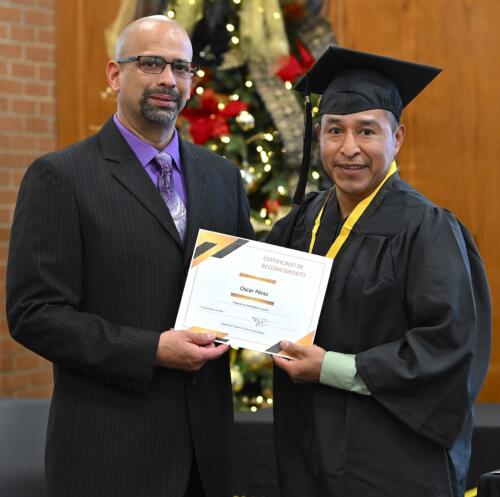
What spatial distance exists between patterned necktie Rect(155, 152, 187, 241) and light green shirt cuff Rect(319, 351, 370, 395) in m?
0.55

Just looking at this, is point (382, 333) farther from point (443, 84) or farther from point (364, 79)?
point (443, 84)

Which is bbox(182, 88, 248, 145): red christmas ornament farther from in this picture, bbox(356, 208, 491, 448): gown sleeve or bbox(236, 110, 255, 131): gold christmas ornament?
bbox(356, 208, 491, 448): gown sleeve

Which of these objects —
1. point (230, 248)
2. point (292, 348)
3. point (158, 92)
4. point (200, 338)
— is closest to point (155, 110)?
point (158, 92)

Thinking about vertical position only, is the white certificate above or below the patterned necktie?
below

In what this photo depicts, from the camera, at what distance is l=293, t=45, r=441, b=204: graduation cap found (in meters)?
2.43

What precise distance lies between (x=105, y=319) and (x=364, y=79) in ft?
3.13

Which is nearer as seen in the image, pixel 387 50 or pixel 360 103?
pixel 360 103

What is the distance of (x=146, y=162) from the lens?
2.59m

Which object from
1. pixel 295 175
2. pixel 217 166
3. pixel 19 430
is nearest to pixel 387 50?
pixel 295 175

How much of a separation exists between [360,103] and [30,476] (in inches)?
73.6

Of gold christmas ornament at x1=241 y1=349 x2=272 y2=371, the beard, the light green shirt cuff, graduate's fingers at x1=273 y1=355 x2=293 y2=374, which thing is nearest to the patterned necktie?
the beard

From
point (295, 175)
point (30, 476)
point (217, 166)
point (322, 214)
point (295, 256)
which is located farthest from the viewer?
point (295, 175)

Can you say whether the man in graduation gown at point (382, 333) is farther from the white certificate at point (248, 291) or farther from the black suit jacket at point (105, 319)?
the black suit jacket at point (105, 319)

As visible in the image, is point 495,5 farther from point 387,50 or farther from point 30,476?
point 30,476
